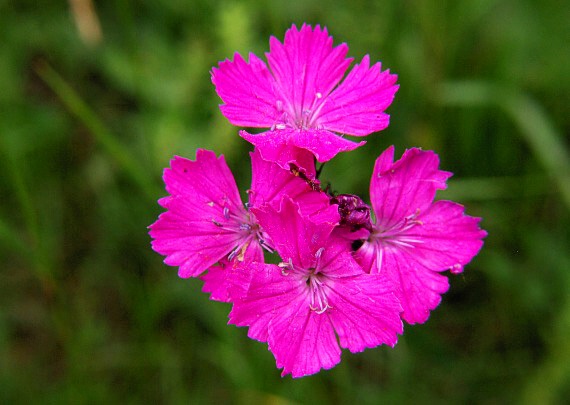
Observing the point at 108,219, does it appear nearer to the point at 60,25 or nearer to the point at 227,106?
the point at 60,25

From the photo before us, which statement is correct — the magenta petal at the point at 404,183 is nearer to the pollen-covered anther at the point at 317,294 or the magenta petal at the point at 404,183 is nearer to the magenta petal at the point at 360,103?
the magenta petal at the point at 360,103

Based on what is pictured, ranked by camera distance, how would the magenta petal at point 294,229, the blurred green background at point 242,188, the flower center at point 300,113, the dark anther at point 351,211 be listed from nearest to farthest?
the magenta petal at point 294,229 → the dark anther at point 351,211 → the flower center at point 300,113 → the blurred green background at point 242,188

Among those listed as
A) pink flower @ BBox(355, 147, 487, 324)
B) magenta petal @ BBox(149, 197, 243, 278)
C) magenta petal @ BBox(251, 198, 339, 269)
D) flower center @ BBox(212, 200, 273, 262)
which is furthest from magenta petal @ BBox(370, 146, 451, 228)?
magenta petal @ BBox(149, 197, 243, 278)

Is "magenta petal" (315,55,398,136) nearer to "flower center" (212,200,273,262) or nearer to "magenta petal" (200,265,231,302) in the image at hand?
"flower center" (212,200,273,262)

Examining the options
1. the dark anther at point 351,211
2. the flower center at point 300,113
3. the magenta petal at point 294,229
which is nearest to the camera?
the magenta petal at point 294,229

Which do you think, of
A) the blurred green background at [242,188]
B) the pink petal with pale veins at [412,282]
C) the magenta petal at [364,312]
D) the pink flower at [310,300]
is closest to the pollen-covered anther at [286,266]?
the pink flower at [310,300]

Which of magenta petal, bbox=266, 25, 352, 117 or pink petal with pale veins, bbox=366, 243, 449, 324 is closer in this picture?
pink petal with pale veins, bbox=366, 243, 449, 324

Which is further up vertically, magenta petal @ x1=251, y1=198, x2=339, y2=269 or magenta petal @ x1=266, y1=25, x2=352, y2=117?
magenta petal @ x1=266, y1=25, x2=352, y2=117

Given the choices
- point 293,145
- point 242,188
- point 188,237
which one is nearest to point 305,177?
point 293,145

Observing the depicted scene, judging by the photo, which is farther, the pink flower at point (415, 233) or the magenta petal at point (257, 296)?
the pink flower at point (415, 233)
